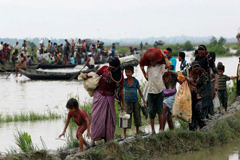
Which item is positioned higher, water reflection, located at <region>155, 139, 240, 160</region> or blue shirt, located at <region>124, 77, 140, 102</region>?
blue shirt, located at <region>124, 77, 140, 102</region>

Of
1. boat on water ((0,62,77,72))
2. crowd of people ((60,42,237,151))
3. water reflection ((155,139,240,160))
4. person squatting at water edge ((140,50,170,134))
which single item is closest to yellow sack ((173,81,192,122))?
crowd of people ((60,42,237,151))

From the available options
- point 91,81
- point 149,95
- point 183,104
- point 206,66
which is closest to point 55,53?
point 206,66

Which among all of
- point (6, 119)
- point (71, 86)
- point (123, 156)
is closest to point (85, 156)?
point (123, 156)

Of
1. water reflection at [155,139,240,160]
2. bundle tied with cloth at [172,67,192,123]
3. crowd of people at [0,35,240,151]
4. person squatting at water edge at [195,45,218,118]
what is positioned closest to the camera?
crowd of people at [0,35,240,151]

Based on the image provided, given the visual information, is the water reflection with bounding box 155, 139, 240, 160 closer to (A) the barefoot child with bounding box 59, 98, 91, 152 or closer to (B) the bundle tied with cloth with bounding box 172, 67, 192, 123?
(B) the bundle tied with cloth with bounding box 172, 67, 192, 123

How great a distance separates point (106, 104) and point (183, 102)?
4.83ft

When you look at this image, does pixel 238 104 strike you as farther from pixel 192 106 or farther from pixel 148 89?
pixel 148 89

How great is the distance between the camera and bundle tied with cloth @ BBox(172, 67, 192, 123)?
7527 mm

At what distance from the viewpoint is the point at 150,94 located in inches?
288

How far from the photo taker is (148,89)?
7305 mm

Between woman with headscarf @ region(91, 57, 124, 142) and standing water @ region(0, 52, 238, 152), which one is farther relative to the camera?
standing water @ region(0, 52, 238, 152)

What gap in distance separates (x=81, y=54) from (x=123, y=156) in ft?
91.7

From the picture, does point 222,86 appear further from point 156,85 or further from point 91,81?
point 91,81

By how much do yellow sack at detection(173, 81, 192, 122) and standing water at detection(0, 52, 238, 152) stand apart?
72.4 inches
